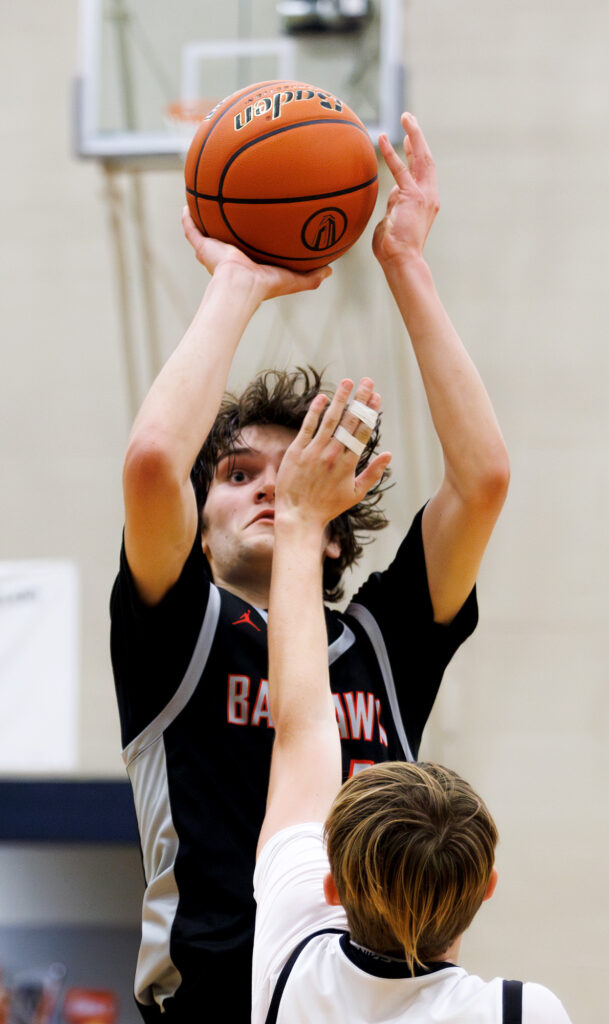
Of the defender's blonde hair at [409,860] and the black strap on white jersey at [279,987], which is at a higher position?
the defender's blonde hair at [409,860]

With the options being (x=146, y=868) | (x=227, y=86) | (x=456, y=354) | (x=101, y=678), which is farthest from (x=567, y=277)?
(x=146, y=868)

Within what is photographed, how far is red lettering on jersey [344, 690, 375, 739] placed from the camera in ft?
5.58

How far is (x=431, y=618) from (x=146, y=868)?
658 mm

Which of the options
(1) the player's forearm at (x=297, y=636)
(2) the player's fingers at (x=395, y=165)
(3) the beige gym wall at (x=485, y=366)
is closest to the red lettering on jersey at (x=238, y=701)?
(1) the player's forearm at (x=297, y=636)

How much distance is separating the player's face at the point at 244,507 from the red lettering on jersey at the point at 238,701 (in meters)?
0.22

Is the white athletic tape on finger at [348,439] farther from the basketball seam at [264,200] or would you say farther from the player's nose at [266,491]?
the basketball seam at [264,200]

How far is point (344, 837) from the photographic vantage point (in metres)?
1.16

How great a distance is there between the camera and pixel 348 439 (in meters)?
1.54

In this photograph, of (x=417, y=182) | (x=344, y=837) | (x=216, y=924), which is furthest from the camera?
(x=417, y=182)

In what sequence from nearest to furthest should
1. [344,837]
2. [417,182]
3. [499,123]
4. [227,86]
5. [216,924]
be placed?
1. [344,837]
2. [216,924]
3. [417,182]
4. [227,86]
5. [499,123]

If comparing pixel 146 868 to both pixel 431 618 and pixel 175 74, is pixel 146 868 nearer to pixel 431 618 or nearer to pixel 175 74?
pixel 431 618

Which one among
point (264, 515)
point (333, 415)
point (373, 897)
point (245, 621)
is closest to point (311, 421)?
point (333, 415)

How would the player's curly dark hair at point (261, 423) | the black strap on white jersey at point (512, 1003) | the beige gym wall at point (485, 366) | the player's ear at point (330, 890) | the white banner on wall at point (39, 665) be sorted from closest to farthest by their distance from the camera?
1. the black strap on white jersey at point (512, 1003)
2. the player's ear at point (330, 890)
3. the player's curly dark hair at point (261, 423)
4. the beige gym wall at point (485, 366)
5. the white banner on wall at point (39, 665)

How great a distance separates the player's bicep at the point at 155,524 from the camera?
1.44m
